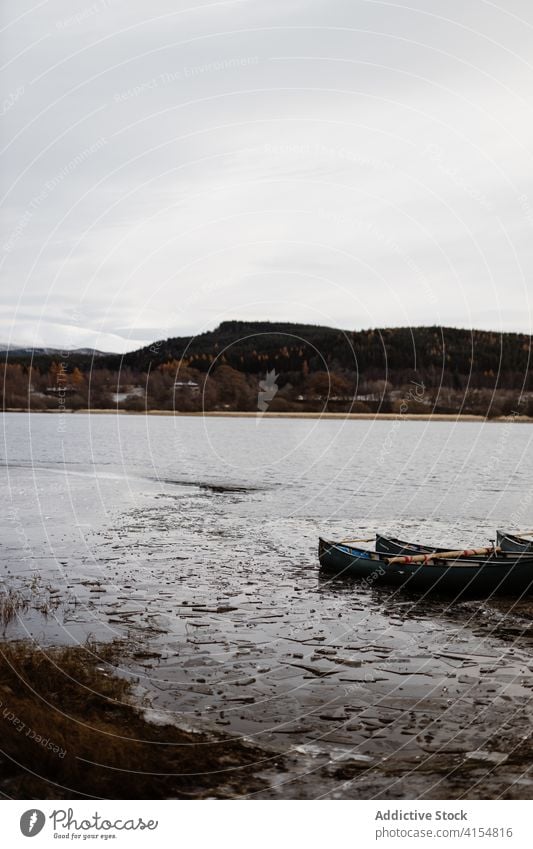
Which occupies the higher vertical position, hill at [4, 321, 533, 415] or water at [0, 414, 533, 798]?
hill at [4, 321, 533, 415]

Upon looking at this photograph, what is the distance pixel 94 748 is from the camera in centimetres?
1103

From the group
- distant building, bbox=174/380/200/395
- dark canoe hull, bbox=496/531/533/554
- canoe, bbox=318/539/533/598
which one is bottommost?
canoe, bbox=318/539/533/598

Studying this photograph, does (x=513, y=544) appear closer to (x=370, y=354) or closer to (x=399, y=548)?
(x=399, y=548)

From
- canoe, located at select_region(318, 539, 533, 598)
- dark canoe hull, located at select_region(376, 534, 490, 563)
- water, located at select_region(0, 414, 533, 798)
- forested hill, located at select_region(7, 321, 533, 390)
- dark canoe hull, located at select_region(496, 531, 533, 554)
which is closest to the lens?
water, located at select_region(0, 414, 533, 798)

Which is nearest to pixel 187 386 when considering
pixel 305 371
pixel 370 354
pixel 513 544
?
pixel 305 371

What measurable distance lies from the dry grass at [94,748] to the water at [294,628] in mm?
840

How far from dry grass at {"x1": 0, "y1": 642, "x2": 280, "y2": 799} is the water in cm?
84

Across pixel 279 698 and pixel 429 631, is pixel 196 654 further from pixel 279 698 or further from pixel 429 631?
pixel 429 631

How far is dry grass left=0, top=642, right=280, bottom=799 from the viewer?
1008cm

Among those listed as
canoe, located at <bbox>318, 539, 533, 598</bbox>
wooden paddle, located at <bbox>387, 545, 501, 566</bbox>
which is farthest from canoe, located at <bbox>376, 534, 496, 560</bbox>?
canoe, located at <bbox>318, 539, 533, 598</bbox>

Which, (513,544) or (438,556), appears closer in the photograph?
(438,556)

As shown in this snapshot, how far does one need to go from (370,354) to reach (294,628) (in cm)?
11586

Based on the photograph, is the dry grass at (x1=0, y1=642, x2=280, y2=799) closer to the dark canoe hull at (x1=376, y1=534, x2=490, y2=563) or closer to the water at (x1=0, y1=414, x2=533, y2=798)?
the water at (x1=0, y1=414, x2=533, y2=798)

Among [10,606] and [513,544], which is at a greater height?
[513,544]
